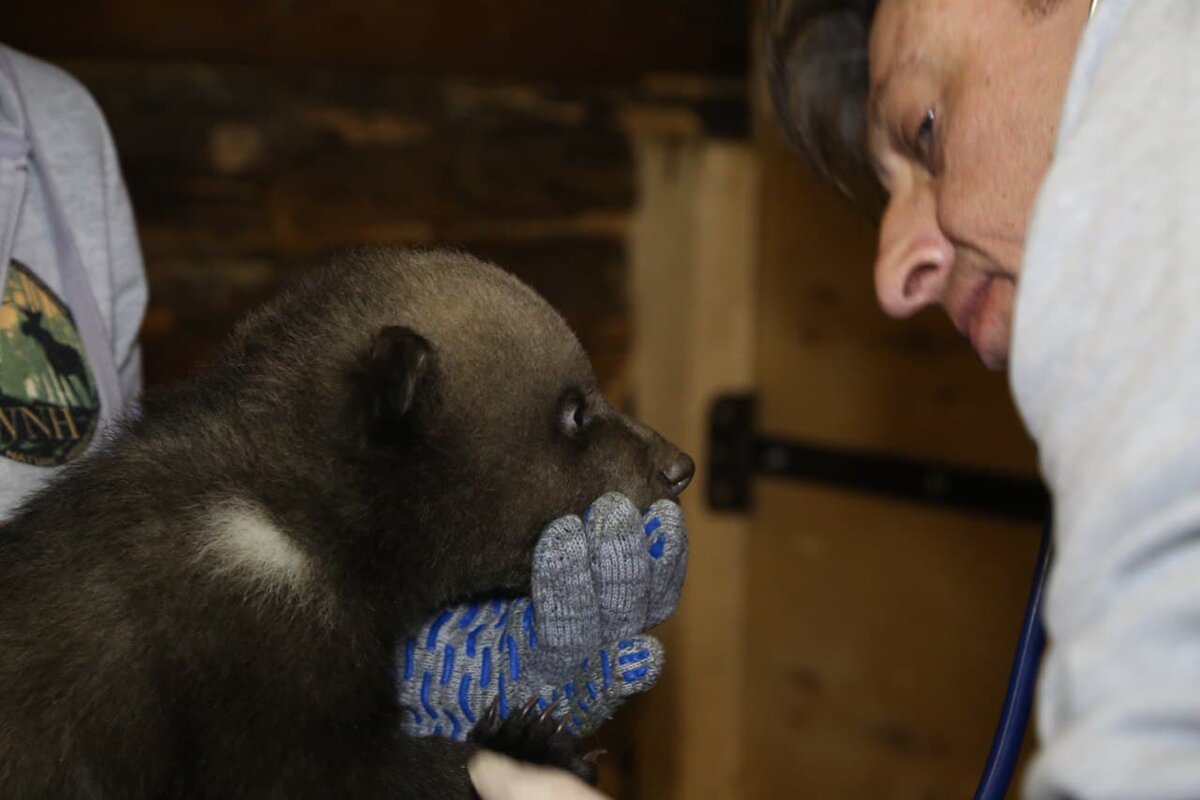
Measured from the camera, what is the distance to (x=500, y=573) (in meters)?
1.41

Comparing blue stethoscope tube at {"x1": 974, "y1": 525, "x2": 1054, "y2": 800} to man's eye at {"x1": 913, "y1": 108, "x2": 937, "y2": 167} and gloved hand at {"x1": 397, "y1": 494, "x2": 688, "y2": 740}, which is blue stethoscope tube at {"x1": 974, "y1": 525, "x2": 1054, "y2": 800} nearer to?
gloved hand at {"x1": 397, "y1": 494, "x2": 688, "y2": 740}

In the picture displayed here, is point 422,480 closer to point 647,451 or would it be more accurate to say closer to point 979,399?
point 647,451

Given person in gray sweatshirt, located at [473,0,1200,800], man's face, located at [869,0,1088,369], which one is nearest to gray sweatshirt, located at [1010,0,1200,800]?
person in gray sweatshirt, located at [473,0,1200,800]

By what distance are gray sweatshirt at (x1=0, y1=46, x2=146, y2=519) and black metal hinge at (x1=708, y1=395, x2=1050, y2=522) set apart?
1.94m

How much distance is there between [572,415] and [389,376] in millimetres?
268

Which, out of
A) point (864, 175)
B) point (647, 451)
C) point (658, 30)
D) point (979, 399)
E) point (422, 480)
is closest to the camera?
point (422, 480)

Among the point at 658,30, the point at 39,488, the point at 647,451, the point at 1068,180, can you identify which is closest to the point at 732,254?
the point at 658,30

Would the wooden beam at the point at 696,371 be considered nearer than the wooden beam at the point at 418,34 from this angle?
No

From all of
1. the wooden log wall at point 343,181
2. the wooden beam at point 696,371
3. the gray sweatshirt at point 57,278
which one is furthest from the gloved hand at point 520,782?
the wooden beam at point 696,371

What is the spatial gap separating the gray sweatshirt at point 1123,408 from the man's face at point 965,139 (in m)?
0.30

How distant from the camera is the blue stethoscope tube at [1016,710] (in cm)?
121

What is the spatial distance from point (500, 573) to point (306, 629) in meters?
0.26

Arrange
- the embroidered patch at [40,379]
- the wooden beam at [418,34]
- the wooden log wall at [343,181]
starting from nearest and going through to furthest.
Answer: the embroidered patch at [40,379] < the wooden beam at [418,34] < the wooden log wall at [343,181]

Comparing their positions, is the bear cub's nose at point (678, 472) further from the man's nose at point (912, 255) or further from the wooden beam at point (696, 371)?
the wooden beam at point (696, 371)
